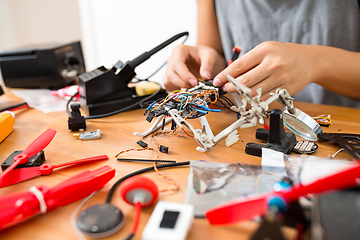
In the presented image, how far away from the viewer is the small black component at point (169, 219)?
31 cm

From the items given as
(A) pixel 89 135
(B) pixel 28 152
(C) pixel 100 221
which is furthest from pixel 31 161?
(C) pixel 100 221

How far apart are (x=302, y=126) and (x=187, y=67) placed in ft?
1.26

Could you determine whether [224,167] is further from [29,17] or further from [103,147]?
[29,17]

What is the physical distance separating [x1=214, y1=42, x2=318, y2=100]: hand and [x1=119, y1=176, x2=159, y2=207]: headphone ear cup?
1.16ft

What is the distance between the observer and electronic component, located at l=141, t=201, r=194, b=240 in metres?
0.30

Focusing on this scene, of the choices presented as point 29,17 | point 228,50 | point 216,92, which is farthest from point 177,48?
point 29,17

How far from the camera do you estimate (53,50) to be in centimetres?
95

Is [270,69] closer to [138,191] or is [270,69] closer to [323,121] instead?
[323,121]

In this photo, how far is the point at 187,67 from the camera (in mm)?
798

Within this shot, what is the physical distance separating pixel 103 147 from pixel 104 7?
1.72 m

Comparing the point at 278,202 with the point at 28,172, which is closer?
the point at 278,202

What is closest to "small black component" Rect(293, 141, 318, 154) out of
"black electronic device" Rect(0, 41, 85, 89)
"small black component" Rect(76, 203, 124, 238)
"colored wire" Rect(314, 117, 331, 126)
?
"colored wire" Rect(314, 117, 331, 126)

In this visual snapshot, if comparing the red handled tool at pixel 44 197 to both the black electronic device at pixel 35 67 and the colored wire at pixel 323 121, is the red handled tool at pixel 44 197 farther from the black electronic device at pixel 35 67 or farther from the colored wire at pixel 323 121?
the black electronic device at pixel 35 67

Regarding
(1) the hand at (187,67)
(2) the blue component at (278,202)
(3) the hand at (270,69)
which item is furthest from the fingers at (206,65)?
A: (2) the blue component at (278,202)
